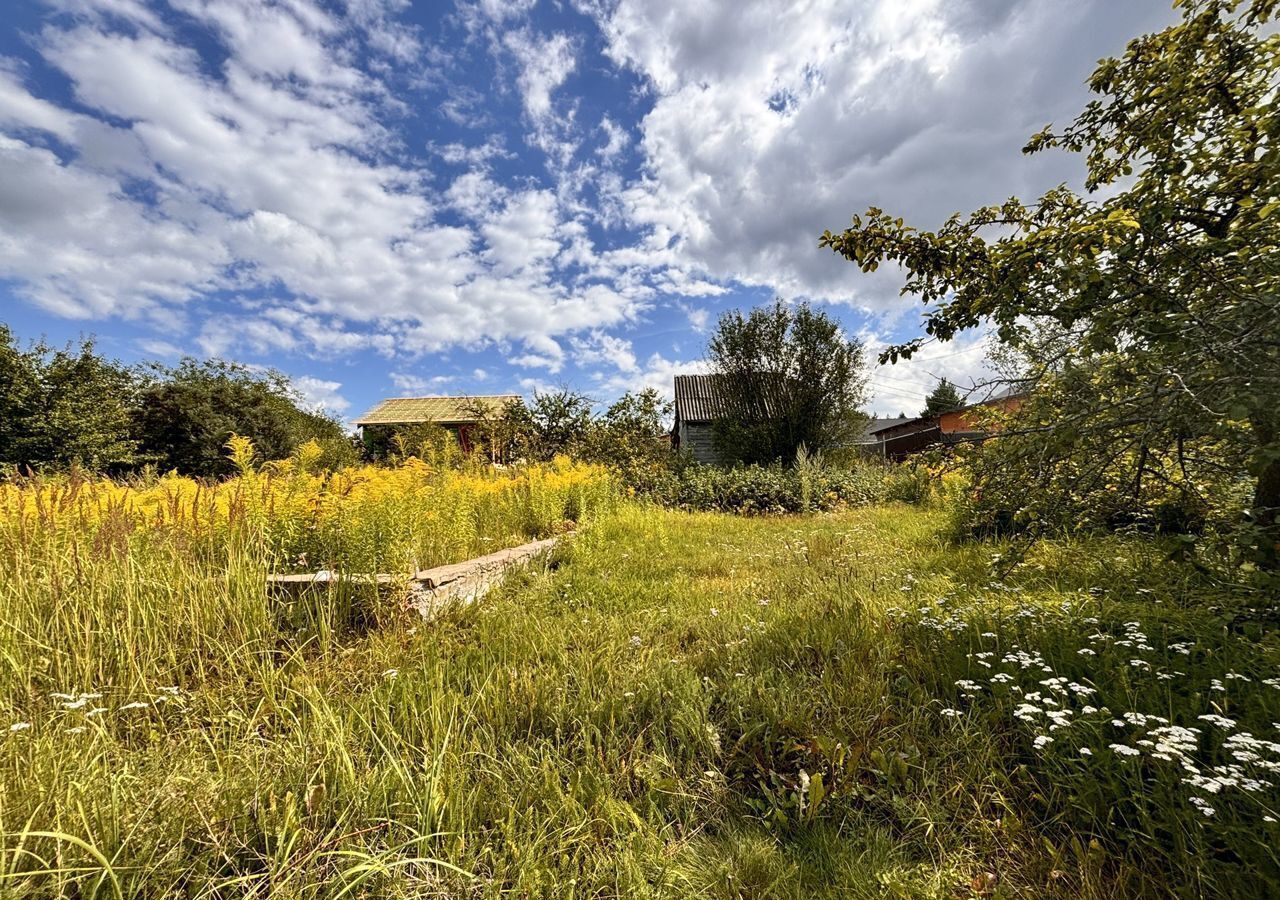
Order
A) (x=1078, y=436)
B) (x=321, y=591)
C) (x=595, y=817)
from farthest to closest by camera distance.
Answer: (x=321, y=591)
(x=1078, y=436)
(x=595, y=817)

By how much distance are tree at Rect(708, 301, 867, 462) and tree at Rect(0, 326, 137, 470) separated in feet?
47.5

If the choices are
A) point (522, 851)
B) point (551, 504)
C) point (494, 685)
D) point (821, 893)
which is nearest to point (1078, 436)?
point (821, 893)

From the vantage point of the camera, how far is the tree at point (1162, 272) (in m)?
1.68

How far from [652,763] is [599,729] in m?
0.26

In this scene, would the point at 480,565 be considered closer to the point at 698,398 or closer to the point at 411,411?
the point at 698,398

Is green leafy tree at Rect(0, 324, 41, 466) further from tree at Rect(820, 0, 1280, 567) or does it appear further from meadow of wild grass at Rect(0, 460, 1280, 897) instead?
tree at Rect(820, 0, 1280, 567)

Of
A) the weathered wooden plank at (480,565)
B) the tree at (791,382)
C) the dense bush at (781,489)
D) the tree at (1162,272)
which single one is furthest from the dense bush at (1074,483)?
the tree at (791,382)

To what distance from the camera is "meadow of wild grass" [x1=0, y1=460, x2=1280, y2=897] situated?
1.20 metres

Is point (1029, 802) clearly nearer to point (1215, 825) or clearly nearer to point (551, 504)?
point (1215, 825)

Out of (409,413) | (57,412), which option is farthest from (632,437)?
(409,413)

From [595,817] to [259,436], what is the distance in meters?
18.3

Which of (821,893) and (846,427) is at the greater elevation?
(846,427)

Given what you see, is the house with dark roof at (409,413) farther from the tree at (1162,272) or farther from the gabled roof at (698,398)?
the tree at (1162,272)

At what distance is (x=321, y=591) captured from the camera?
2709mm
